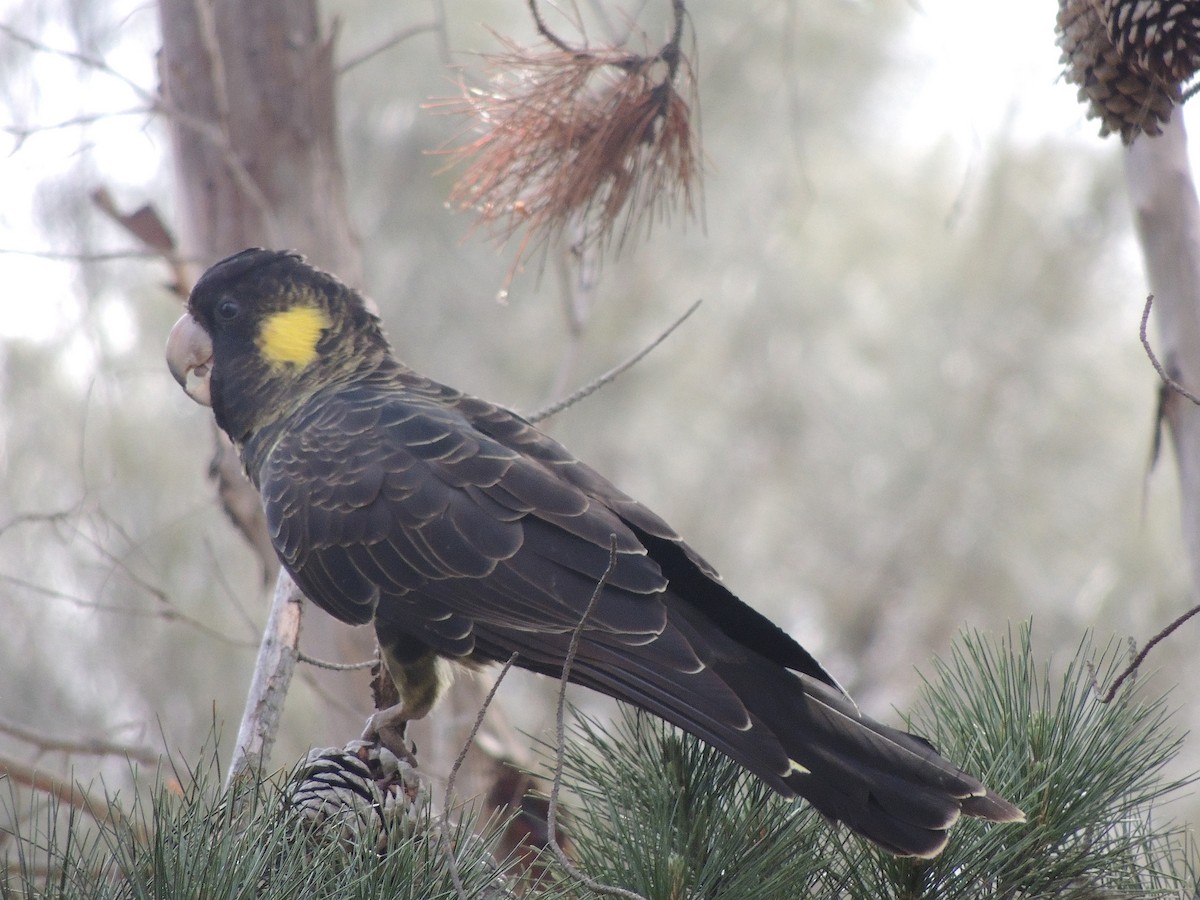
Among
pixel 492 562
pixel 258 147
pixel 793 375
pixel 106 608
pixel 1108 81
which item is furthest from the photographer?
pixel 793 375

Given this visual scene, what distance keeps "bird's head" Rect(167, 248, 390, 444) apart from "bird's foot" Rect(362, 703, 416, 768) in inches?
37.0

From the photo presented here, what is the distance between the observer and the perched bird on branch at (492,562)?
6.05 ft

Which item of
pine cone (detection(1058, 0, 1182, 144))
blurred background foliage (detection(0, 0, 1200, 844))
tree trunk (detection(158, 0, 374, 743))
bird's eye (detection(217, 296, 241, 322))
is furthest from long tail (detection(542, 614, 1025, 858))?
blurred background foliage (detection(0, 0, 1200, 844))

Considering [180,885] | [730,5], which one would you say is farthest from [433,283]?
[180,885]

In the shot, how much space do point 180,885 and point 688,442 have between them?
8.92 meters

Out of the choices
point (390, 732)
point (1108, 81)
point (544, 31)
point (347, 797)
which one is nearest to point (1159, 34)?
point (1108, 81)

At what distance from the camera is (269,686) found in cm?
227

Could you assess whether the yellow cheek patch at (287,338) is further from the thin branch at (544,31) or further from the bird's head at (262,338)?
the thin branch at (544,31)

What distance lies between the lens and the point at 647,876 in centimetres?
160

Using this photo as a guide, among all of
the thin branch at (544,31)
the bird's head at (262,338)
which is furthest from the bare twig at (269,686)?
the thin branch at (544,31)

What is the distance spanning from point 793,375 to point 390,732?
7922 mm

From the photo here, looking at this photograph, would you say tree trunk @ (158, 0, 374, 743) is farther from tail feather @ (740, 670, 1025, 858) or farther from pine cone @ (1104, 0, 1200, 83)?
pine cone @ (1104, 0, 1200, 83)

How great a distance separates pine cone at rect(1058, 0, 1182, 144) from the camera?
178 centimetres

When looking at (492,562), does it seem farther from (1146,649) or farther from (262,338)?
(1146,649)
